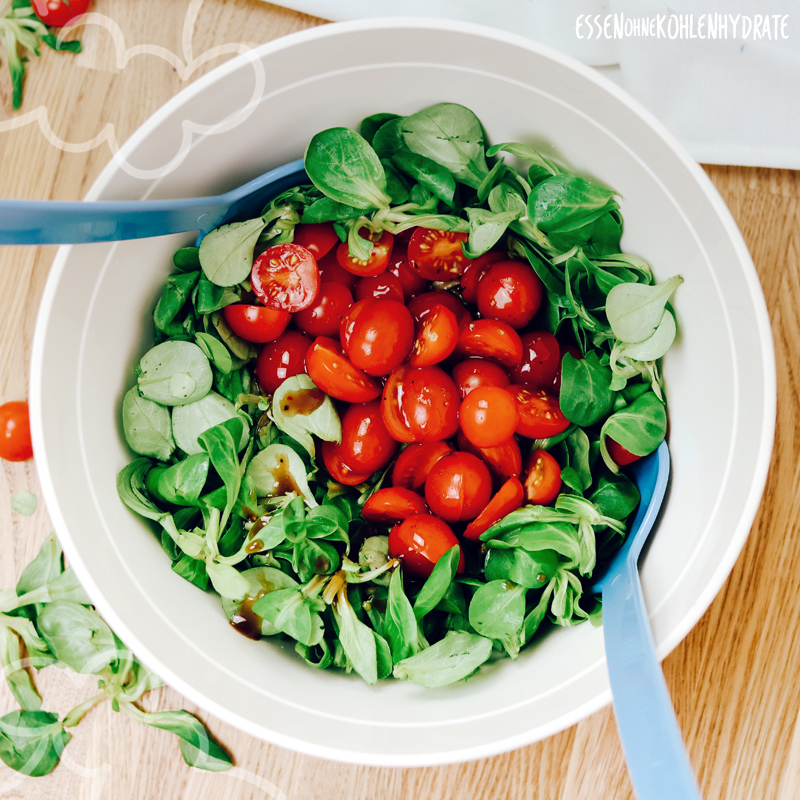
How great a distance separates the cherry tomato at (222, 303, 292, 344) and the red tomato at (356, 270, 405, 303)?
0.07 m

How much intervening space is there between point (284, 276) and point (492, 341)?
0.58 ft

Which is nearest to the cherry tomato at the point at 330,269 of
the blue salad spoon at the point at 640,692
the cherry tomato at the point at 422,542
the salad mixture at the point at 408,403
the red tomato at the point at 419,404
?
the salad mixture at the point at 408,403

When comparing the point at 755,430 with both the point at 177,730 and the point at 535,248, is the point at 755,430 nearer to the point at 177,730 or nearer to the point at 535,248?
the point at 535,248

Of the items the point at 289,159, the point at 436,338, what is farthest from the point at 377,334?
the point at 289,159

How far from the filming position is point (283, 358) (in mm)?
561

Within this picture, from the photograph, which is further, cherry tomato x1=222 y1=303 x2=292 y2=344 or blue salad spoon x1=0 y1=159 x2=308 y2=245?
cherry tomato x1=222 y1=303 x2=292 y2=344

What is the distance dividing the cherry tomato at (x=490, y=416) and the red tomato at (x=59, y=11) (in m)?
0.53

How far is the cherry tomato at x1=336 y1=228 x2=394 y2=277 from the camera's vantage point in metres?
0.55

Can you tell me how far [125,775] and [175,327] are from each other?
1.47 feet

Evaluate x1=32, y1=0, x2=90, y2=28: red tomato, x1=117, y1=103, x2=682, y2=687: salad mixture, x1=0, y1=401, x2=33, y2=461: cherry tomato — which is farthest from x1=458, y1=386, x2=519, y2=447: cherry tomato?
x1=32, y1=0, x2=90, y2=28: red tomato

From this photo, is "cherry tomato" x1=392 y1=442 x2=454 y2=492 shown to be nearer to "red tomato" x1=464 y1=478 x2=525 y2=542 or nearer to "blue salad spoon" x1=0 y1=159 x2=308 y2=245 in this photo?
"red tomato" x1=464 y1=478 x2=525 y2=542

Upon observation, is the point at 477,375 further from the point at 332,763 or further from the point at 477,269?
the point at 332,763

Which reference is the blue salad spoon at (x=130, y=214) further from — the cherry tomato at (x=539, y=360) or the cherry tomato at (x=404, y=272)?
the cherry tomato at (x=539, y=360)

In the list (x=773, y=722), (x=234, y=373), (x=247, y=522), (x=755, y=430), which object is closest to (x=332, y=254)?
(x=234, y=373)
